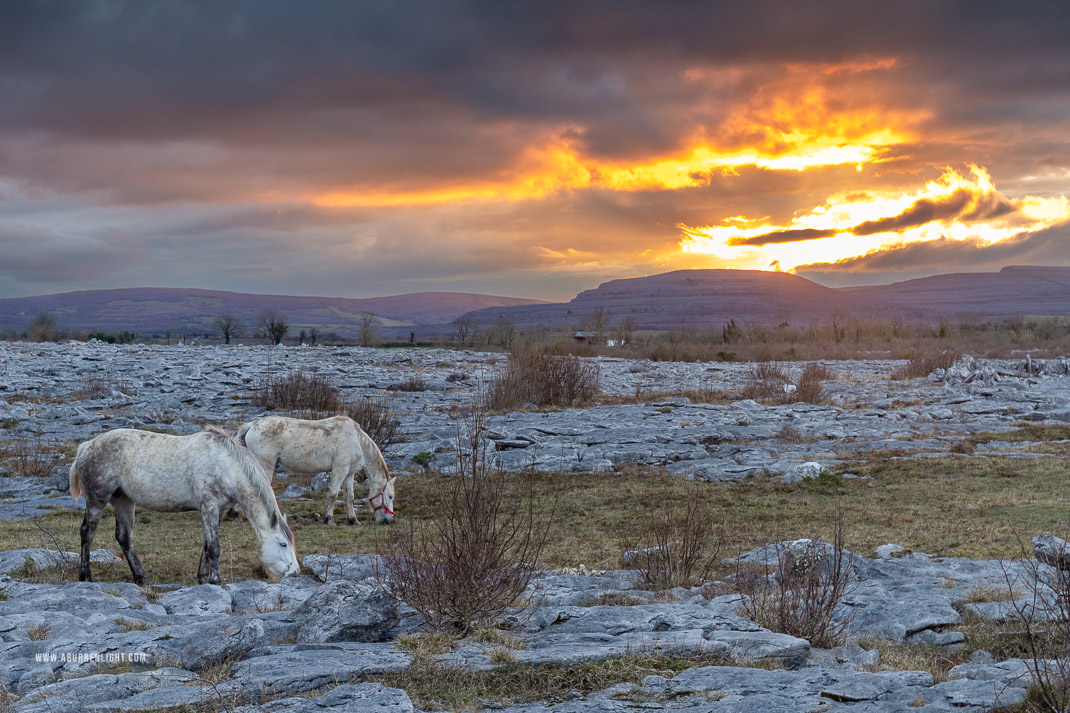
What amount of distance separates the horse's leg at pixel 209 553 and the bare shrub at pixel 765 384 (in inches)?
921

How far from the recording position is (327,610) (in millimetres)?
6430

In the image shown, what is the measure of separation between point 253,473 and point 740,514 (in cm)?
780

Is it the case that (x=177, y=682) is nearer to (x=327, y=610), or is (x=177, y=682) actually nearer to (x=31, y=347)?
(x=327, y=610)

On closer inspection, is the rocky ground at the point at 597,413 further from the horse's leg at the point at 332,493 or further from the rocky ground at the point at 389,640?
the horse's leg at the point at 332,493

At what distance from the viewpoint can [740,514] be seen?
13.4m

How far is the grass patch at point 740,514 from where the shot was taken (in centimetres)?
1085

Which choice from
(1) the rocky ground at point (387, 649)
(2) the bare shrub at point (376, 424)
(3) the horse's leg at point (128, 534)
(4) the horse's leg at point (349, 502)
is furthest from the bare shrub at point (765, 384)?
(3) the horse's leg at point (128, 534)

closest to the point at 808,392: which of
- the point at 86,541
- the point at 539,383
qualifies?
the point at 539,383

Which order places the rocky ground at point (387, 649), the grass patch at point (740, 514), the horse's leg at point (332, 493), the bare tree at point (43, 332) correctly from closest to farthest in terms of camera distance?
the rocky ground at point (387, 649)
the grass patch at point (740, 514)
the horse's leg at point (332, 493)
the bare tree at point (43, 332)

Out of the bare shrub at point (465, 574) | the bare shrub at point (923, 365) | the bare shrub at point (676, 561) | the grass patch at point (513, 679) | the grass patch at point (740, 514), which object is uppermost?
the bare shrub at point (923, 365)

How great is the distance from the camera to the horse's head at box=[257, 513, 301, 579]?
933cm

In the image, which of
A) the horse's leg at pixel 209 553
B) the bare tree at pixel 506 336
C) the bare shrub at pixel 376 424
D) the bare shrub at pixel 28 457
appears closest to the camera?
the horse's leg at pixel 209 553

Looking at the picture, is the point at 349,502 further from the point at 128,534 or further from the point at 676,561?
the point at 676,561

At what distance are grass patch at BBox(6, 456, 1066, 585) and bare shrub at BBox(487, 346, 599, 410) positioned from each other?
9.33 m
